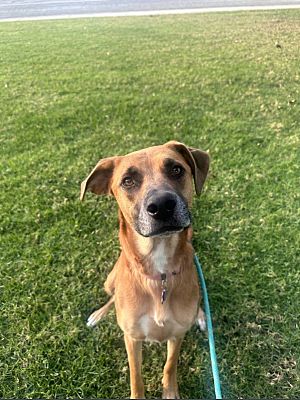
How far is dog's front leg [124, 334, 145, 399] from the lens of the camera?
9.33ft

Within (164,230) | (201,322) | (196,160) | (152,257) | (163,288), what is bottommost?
(201,322)

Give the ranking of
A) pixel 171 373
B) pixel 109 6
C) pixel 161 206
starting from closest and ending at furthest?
pixel 161 206 → pixel 171 373 → pixel 109 6

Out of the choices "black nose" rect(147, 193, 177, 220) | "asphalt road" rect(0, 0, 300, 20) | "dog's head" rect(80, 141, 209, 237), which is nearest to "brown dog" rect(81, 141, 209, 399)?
"dog's head" rect(80, 141, 209, 237)

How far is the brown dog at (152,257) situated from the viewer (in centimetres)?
261

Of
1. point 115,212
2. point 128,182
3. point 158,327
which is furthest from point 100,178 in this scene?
point 115,212

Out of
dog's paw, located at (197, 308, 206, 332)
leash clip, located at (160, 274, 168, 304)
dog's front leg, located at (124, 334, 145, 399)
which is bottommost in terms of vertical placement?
dog's paw, located at (197, 308, 206, 332)

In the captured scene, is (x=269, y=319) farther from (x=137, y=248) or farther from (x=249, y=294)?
(x=137, y=248)

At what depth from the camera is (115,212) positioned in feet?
15.1

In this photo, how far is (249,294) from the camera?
3654mm

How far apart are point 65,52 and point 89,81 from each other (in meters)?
2.72

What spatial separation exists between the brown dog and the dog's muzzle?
7 centimetres

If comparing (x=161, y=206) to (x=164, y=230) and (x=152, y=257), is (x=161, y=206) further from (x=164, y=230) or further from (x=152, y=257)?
(x=152, y=257)

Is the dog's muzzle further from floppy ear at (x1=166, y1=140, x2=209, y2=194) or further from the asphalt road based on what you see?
the asphalt road

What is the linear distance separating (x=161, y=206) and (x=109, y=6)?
54.5 feet
